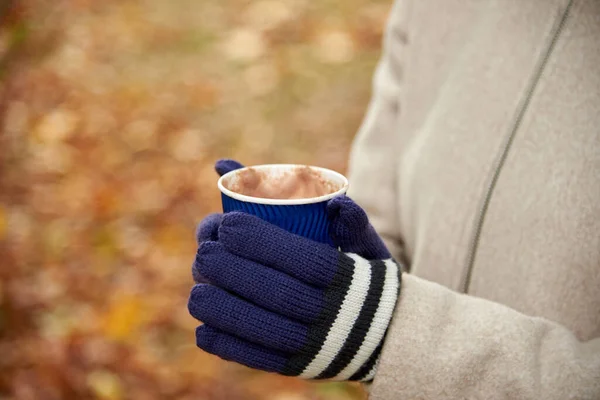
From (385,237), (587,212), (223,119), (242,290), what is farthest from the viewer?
(223,119)

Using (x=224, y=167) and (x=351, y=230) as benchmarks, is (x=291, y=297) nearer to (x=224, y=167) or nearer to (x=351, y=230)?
(x=351, y=230)

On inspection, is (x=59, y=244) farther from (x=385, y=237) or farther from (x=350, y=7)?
(x=350, y=7)

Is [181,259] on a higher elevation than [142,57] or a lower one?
lower

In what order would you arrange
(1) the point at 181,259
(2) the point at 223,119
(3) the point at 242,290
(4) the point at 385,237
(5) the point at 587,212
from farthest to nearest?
1. (2) the point at 223,119
2. (1) the point at 181,259
3. (4) the point at 385,237
4. (5) the point at 587,212
5. (3) the point at 242,290

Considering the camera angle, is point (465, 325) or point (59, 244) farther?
point (59, 244)

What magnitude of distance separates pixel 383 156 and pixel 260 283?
2.38 feet

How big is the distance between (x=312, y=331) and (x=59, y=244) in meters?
2.48

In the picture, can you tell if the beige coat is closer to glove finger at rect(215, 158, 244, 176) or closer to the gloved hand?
the gloved hand

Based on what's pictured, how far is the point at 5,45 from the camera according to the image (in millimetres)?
3760

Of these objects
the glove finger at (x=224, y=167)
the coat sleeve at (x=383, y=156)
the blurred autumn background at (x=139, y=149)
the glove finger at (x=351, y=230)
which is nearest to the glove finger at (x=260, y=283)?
the glove finger at (x=351, y=230)

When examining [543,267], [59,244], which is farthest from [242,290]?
[59,244]

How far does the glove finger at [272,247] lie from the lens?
786mm

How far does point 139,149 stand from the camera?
3363 mm

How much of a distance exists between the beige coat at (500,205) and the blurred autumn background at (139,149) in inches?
58.6
